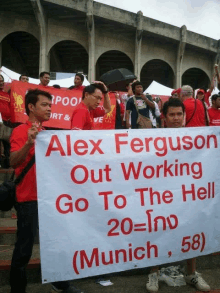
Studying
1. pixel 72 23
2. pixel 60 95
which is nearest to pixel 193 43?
pixel 72 23

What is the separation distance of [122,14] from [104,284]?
636 inches

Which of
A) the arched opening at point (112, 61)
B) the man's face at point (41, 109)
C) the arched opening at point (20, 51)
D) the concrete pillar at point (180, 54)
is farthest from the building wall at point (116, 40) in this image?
the man's face at point (41, 109)

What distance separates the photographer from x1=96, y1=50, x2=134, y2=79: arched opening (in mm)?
19859

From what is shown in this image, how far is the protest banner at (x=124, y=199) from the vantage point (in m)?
2.23

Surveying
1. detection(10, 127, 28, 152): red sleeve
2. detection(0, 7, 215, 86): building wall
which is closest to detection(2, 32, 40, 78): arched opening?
detection(0, 7, 215, 86): building wall

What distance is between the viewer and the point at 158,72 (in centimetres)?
2273

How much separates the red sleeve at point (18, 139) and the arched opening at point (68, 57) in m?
16.9

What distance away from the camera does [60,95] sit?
661 centimetres

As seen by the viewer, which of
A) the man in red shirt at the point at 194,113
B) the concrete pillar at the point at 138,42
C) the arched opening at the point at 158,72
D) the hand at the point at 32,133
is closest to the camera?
the hand at the point at 32,133

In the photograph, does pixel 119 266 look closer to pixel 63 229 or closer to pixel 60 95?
pixel 63 229

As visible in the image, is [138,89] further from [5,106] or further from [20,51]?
[20,51]

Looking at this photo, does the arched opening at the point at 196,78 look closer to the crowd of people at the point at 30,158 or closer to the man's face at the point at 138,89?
the man's face at the point at 138,89

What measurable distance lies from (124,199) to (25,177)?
2.57 ft

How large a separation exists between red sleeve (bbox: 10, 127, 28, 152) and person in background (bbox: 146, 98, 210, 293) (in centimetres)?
136
